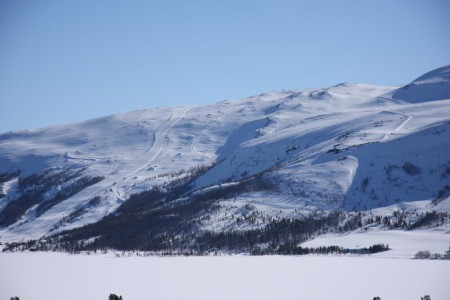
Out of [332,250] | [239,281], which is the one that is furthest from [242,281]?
[332,250]

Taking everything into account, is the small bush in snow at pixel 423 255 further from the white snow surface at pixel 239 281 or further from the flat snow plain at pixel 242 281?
the white snow surface at pixel 239 281

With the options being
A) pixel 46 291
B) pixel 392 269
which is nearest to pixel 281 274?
pixel 392 269

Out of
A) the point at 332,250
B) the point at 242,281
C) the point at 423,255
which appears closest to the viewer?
the point at 242,281

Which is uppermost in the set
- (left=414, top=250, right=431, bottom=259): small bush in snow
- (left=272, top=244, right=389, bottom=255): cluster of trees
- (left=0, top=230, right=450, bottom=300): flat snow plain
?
(left=0, top=230, right=450, bottom=300): flat snow plain

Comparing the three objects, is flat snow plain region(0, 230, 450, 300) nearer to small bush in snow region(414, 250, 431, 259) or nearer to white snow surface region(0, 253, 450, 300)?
white snow surface region(0, 253, 450, 300)

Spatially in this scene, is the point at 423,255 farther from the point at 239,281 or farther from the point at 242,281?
the point at 239,281

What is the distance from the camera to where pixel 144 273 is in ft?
307

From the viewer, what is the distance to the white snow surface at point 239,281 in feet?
216

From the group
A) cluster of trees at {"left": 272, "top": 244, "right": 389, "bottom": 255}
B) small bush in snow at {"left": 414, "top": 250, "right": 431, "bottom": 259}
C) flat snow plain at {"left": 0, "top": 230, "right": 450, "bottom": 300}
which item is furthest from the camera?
cluster of trees at {"left": 272, "top": 244, "right": 389, "bottom": 255}

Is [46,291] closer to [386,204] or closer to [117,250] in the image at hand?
[117,250]

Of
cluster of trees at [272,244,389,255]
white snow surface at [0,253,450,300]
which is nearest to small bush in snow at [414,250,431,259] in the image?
white snow surface at [0,253,450,300]

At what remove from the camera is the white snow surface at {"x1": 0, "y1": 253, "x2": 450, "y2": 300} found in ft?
216

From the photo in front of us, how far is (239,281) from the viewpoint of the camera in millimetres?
79562

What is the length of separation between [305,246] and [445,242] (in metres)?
40.5
